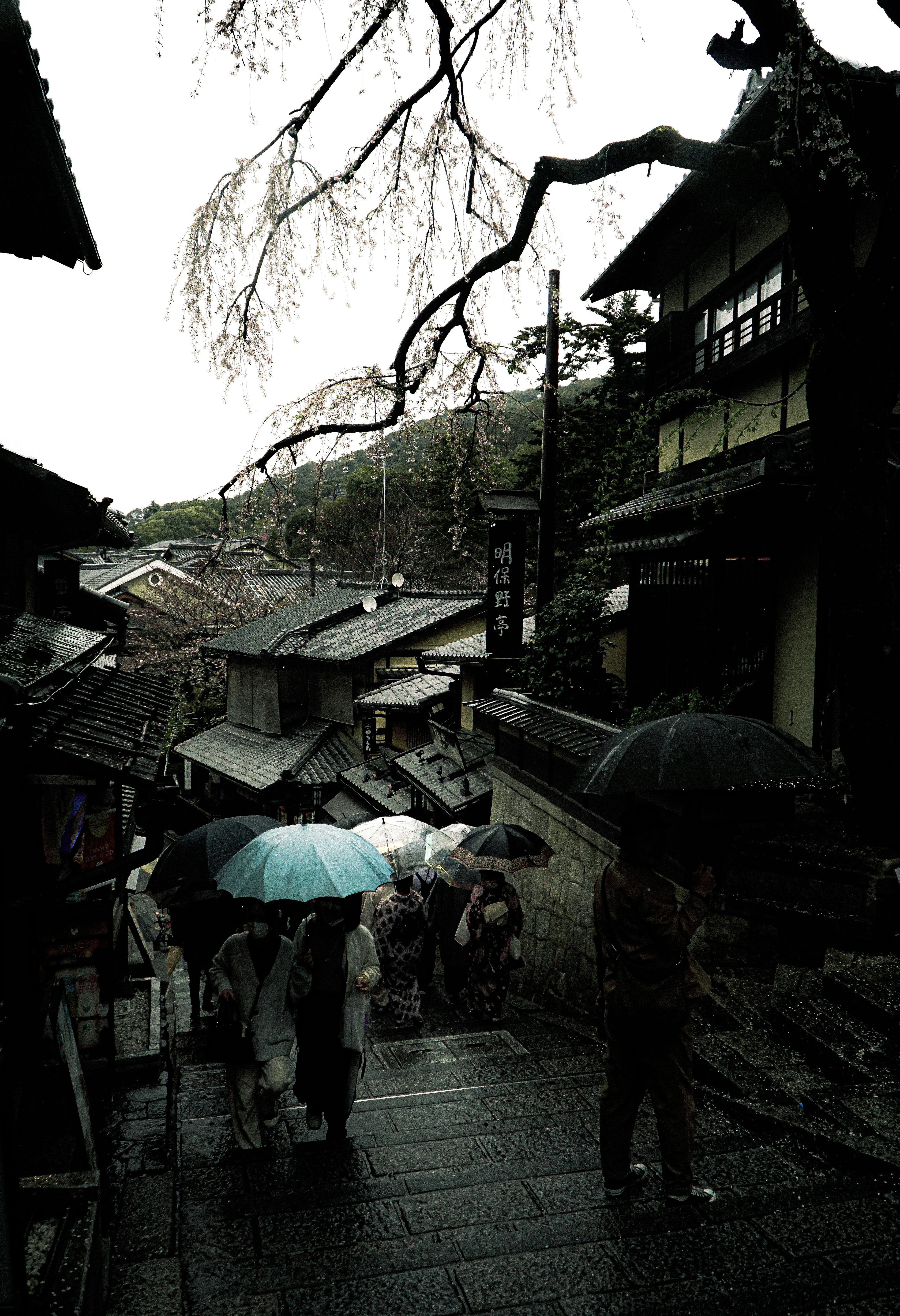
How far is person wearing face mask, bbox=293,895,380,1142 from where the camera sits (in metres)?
5.82

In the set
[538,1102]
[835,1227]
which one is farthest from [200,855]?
[835,1227]

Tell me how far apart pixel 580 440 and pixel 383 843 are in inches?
672

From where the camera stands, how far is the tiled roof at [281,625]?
1225 inches

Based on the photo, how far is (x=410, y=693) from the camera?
23.4 m

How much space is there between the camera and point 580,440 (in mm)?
25000

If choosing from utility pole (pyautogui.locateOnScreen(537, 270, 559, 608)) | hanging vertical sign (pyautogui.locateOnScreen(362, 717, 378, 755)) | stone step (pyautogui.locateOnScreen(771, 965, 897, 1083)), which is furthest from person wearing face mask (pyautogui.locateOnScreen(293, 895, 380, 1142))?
hanging vertical sign (pyautogui.locateOnScreen(362, 717, 378, 755))

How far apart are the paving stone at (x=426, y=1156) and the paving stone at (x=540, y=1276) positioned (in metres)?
1.32

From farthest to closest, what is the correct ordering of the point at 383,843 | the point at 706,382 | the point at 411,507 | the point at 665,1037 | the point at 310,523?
the point at 411,507 → the point at 706,382 → the point at 383,843 → the point at 310,523 → the point at 665,1037

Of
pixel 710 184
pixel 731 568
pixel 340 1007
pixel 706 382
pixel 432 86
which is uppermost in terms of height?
pixel 710 184

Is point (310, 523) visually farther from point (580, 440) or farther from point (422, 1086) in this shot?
point (580, 440)

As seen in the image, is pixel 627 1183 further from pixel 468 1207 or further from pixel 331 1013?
pixel 331 1013

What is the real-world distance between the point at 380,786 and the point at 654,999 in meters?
19.5

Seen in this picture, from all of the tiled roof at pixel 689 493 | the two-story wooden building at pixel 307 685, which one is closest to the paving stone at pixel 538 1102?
the tiled roof at pixel 689 493

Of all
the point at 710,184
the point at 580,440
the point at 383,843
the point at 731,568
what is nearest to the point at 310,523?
the point at 383,843
